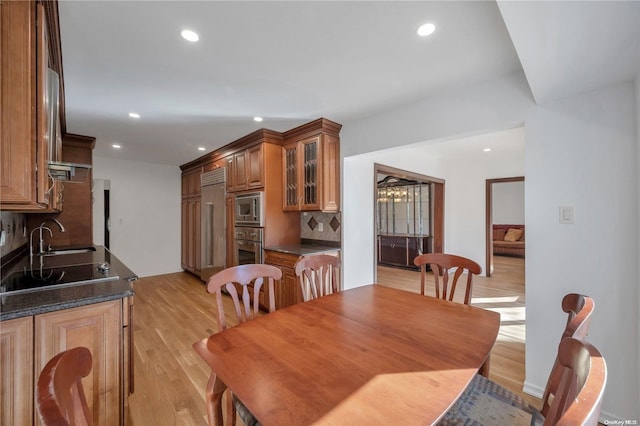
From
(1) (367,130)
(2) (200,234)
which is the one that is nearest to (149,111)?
(1) (367,130)

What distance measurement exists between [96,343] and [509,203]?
10.6 metres

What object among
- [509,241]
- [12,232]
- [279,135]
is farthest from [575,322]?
[509,241]

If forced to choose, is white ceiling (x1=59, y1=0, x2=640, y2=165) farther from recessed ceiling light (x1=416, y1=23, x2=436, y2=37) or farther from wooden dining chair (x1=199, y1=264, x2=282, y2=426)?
wooden dining chair (x1=199, y1=264, x2=282, y2=426)

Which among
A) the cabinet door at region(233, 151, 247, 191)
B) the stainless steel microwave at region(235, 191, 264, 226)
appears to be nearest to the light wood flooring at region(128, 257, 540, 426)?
the stainless steel microwave at region(235, 191, 264, 226)

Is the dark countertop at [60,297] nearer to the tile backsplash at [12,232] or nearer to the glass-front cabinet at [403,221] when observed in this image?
the tile backsplash at [12,232]

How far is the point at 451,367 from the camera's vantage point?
37.5 inches

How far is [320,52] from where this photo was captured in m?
1.80

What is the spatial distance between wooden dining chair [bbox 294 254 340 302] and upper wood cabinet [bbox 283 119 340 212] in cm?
124

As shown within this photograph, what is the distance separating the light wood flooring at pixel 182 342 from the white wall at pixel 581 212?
551 mm

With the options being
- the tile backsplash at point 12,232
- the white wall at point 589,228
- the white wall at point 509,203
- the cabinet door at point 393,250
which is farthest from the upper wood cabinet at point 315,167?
the white wall at point 509,203

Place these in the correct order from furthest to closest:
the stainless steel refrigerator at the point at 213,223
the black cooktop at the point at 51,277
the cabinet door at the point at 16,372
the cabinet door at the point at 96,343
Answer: the stainless steel refrigerator at the point at 213,223 → the black cooktop at the point at 51,277 → the cabinet door at the point at 96,343 → the cabinet door at the point at 16,372

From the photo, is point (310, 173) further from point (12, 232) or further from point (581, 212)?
point (12, 232)

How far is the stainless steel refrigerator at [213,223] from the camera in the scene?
4.32 m

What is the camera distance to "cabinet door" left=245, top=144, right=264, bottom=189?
11.6 feet
